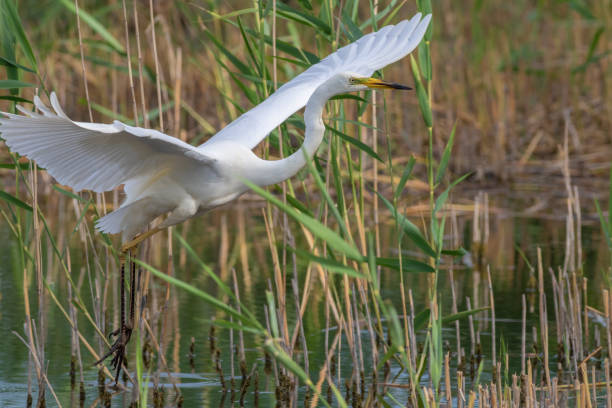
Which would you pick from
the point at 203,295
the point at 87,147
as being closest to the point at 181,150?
the point at 87,147

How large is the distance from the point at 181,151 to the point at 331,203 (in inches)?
35.0

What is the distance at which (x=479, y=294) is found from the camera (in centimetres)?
504

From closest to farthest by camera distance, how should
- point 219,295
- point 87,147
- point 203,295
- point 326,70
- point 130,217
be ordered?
point 203,295
point 87,147
point 130,217
point 326,70
point 219,295

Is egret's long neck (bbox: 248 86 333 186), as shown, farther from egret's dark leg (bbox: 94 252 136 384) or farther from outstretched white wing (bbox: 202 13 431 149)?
egret's dark leg (bbox: 94 252 136 384)

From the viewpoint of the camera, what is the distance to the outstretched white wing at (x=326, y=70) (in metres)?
3.30

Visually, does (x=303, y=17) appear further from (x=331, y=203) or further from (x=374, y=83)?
(x=331, y=203)

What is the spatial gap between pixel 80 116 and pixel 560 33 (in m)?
4.63

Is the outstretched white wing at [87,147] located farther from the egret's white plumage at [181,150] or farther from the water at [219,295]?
the water at [219,295]

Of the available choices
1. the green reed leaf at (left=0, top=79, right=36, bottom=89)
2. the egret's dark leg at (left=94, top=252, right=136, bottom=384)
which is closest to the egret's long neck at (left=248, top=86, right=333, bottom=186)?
the egret's dark leg at (left=94, top=252, right=136, bottom=384)

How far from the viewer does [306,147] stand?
9.83 ft

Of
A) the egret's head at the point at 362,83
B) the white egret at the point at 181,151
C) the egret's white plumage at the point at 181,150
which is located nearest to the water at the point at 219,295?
the white egret at the point at 181,151

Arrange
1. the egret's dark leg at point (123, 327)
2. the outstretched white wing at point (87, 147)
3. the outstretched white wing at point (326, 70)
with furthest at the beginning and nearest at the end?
the egret's dark leg at point (123, 327)
the outstretched white wing at point (326, 70)
the outstretched white wing at point (87, 147)

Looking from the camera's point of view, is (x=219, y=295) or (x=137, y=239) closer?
(x=137, y=239)

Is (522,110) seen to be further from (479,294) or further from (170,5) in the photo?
(479,294)
